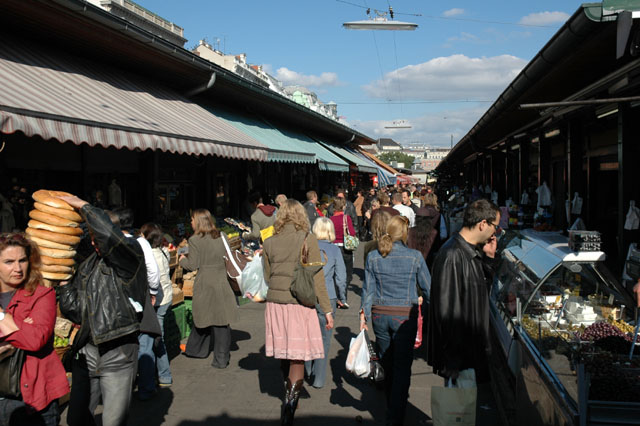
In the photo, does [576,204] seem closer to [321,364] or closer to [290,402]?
[321,364]

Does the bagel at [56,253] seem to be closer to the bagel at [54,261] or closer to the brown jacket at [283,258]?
the bagel at [54,261]

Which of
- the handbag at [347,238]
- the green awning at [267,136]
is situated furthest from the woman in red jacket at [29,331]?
the green awning at [267,136]

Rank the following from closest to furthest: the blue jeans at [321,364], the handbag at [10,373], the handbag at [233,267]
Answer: the handbag at [10,373], the blue jeans at [321,364], the handbag at [233,267]

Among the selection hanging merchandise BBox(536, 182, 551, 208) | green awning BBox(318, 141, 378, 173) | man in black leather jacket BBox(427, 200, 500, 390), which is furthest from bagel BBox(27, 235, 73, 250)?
green awning BBox(318, 141, 378, 173)

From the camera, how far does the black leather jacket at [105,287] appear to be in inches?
133

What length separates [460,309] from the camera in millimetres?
3701

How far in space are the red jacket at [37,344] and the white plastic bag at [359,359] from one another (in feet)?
7.51

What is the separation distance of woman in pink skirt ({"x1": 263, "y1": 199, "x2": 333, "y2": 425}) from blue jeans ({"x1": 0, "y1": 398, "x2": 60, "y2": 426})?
75.2 inches

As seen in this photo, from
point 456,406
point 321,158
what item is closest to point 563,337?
point 456,406

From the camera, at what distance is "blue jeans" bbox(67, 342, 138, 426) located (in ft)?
11.6

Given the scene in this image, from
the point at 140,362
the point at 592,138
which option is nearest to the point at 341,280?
the point at 140,362

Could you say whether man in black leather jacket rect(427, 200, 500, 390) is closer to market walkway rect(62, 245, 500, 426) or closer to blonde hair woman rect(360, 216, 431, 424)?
blonde hair woman rect(360, 216, 431, 424)

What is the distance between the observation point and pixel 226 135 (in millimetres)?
8594

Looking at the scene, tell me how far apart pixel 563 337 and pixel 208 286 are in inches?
148
